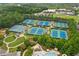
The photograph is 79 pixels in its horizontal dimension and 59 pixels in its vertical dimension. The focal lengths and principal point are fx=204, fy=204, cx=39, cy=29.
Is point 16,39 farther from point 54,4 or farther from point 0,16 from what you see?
point 54,4

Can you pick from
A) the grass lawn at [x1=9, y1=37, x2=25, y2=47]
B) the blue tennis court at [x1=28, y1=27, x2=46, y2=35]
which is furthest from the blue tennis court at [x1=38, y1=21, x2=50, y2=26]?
the grass lawn at [x1=9, y1=37, x2=25, y2=47]

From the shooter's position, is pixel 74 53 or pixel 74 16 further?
pixel 74 16

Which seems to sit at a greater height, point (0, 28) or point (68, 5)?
point (68, 5)

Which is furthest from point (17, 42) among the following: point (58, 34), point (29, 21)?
point (58, 34)

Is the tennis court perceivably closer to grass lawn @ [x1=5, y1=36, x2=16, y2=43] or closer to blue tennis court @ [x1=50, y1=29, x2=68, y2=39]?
grass lawn @ [x1=5, y1=36, x2=16, y2=43]

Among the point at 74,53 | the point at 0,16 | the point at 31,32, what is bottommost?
the point at 74,53

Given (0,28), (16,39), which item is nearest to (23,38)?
(16,39)

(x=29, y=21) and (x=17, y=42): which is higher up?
(x=29, y=21)

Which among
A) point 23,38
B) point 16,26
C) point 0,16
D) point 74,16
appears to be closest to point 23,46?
point 23,38

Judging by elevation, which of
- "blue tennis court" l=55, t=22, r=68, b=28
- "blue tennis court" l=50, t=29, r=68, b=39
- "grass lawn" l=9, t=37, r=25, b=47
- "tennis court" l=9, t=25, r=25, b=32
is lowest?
"grass lawn" l=9, t=37, r=25, b=47

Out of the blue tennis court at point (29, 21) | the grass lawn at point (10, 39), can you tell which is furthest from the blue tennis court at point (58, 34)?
the grass lawn at point (10, 39)

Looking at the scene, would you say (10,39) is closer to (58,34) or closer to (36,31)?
(36,31)
